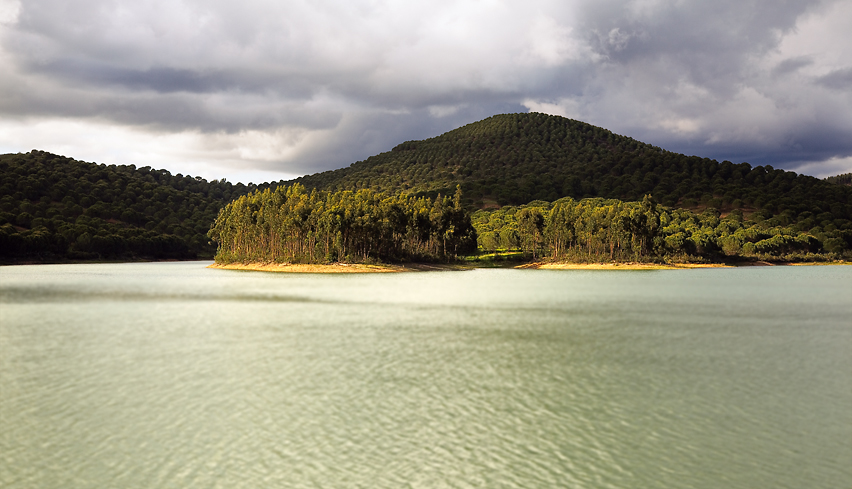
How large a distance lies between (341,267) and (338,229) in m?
8.33

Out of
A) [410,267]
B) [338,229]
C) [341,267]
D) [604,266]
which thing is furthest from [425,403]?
[604,266]

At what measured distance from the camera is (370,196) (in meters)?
146

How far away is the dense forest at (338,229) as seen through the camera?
129m

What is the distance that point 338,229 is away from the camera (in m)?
124

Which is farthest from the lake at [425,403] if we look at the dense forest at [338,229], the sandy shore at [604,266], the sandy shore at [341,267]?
the sandy shore at [604,266]

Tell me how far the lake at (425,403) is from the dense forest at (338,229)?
279 ft

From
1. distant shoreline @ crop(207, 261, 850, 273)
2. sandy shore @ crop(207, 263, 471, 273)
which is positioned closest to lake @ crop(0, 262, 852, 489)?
sandy shore @ crop(207, 263, 471, 273)

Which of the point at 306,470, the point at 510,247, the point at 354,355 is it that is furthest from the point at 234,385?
the point at 510,247

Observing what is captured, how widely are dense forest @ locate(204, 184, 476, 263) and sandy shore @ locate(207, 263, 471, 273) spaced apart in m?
2.19

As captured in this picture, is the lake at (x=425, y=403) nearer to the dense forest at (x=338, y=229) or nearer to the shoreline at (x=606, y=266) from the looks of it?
the dense forest at (x=338, y=229)

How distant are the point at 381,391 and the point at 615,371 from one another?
10.3 meters

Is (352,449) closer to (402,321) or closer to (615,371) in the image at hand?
(615,371)

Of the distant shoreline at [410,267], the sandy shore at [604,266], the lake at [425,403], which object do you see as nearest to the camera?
the lake at [425,403]

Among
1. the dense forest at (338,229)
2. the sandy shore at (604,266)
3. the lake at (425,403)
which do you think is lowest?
the lake at (425,403)
